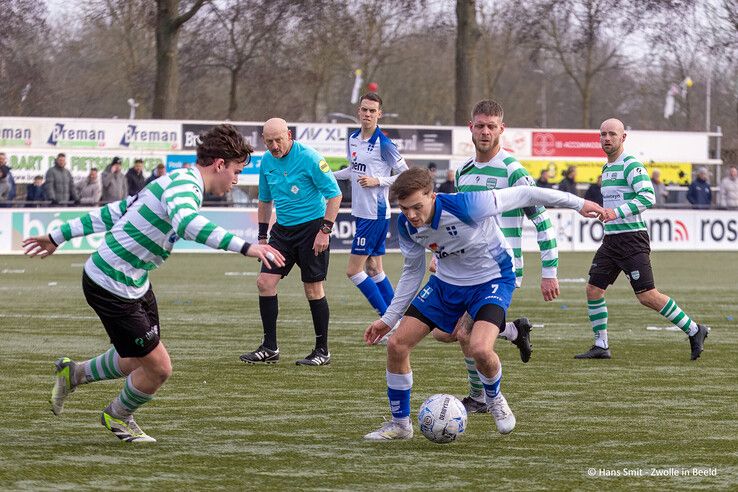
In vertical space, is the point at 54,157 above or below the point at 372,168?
above

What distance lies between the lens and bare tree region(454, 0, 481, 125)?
36969mm

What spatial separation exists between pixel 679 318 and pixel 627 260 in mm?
673

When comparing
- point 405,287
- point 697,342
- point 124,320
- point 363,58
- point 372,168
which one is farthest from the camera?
point 363,58

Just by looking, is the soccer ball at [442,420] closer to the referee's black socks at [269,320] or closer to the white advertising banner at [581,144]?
the referee's black socks at [269,320]

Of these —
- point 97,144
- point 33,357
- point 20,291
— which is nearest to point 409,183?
point 33,357

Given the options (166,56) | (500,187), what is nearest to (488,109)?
(500,187)

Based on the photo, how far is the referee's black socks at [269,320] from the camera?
36.5ft

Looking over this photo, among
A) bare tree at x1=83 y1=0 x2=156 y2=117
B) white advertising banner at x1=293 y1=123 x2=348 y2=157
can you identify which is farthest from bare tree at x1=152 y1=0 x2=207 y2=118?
bare tree at x1=83 y1=0 x2=156 y2=117

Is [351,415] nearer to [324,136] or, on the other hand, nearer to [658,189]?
[658,189]

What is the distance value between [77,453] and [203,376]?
329 cm

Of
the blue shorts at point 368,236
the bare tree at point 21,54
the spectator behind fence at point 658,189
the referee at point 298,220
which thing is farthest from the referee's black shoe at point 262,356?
the bare tree at point 21,54

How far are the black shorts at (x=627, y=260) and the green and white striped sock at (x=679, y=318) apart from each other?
24 cm

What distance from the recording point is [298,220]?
36.8ft

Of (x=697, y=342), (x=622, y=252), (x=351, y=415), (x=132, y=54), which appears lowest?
(x=351, y=415)
